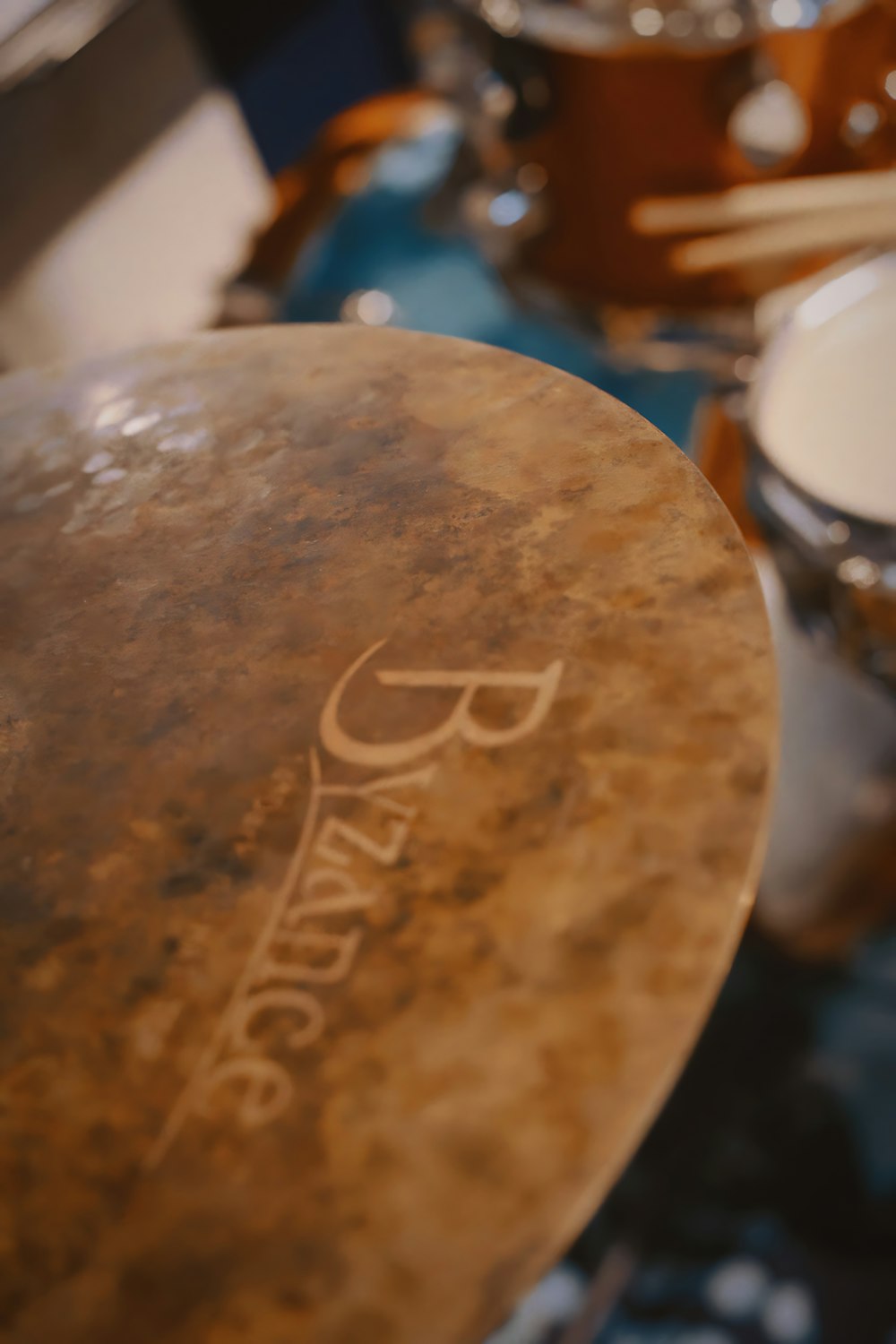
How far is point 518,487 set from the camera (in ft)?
1.25

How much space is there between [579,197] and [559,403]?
77 cm

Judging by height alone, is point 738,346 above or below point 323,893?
below

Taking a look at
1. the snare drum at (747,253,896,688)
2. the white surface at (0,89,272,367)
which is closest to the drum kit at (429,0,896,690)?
the snare drum at (747,253,896,688)

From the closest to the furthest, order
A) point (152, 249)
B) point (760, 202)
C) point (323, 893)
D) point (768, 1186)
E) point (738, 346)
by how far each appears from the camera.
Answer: point (323, 893) < point (768, 1186) < point (760, 202) < point (738, 346) < point (152, 249)

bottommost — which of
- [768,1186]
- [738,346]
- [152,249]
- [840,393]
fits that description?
[768,1186]

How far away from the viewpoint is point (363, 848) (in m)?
0.31

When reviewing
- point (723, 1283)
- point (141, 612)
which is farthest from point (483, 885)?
point (723, 1283)

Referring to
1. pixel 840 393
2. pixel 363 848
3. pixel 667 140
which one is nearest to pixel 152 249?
pixel 667 140

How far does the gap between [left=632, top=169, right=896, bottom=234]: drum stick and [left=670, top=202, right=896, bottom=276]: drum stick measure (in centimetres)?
1

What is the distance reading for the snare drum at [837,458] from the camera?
0.63 meters

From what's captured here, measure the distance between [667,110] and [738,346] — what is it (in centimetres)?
26

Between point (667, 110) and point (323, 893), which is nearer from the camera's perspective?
point (323, 893)

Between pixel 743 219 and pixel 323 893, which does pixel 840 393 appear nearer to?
pixel 743 219

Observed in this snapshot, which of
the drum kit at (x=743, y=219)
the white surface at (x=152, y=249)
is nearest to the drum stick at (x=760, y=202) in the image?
the drum kit at (x=743, y=219)
